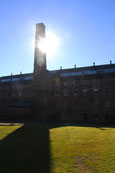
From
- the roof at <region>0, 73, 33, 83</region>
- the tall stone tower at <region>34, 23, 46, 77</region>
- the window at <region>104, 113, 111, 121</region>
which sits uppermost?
the tall stone tower at <region>34, 23, 46, 77</region>

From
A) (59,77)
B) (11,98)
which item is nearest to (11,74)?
(11,98)

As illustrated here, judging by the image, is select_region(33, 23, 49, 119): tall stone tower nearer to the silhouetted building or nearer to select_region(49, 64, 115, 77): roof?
the silhouetted building

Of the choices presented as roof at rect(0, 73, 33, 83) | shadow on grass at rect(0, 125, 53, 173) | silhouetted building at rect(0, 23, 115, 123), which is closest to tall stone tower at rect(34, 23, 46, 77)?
silhouetted building at rect(0, 23, 115, 123)

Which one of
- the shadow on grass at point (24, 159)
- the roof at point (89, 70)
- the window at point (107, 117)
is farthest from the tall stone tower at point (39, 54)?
the shadow on grass at point (24, 159)

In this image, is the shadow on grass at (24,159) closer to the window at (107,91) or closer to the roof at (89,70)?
the window at (107,91)

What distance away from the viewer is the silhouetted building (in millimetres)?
30266

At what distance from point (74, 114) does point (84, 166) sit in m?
27.7

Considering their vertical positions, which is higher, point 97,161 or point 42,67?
point 42,67

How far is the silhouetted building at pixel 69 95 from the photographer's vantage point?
30266 millimetres

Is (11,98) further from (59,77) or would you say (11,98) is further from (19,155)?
(19,155)

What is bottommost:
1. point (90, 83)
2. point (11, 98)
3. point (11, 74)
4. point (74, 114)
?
point (74, 114)

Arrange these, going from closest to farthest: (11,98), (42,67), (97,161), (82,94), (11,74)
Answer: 1. (97,161)
2. (42,67)
3. (82,94)
4. (11,98)
5. (11,74)

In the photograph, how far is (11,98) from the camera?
135ft

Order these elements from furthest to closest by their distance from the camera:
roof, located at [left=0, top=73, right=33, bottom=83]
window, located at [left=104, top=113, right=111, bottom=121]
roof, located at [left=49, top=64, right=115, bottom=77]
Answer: roof, located at [left=0, top=73, right=33, bottom=83] → roof, located at [left=49, top=64, right=115, bottom=77] → window, located at [left=104, top=113, right=111, bottom=121]
